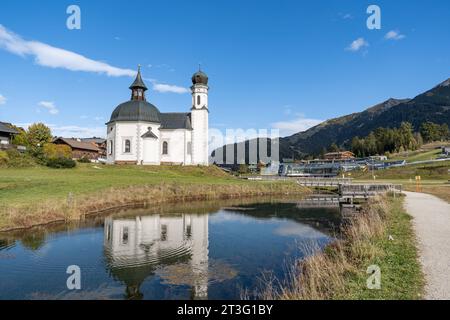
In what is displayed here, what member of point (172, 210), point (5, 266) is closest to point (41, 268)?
point (5, 266)

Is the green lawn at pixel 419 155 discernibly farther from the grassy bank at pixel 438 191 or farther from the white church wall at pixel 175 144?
the white church wall at pixel 175 144

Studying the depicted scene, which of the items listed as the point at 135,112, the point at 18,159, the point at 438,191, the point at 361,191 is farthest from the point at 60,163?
the point at 438,191

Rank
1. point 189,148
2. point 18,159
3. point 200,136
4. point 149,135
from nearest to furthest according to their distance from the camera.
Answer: point 18,159 < point 149,135 < point 189,148 < point 200,136

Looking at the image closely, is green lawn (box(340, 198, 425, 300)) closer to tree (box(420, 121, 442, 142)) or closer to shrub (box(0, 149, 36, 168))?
shrub (box(0, 149, 36, 168))

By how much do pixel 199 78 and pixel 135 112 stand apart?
1518 cm

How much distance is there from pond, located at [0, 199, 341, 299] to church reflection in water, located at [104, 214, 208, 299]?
1.5 inches

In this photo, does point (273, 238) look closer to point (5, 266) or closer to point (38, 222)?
point (5, 266)

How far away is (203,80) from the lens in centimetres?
7000

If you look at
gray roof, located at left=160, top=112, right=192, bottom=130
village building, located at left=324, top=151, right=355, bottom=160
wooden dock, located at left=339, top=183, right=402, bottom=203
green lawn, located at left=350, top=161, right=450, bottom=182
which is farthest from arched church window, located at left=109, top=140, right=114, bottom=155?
village building, located at left=324, top=151, right=355, bottom=160

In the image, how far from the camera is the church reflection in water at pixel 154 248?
1273 cm

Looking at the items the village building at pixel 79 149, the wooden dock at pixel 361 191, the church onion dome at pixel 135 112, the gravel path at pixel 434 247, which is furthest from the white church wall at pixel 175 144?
the gravel path at pixel 434 247

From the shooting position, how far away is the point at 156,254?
639 inches

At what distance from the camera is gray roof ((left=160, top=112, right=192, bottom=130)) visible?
222ft

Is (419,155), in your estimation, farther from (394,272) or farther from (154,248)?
(394,272)
